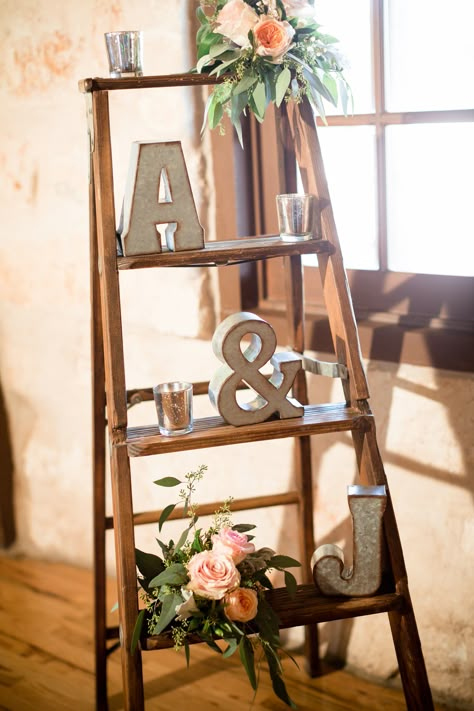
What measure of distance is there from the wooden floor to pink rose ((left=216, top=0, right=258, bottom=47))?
1.57m

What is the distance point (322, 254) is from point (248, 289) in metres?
0.69

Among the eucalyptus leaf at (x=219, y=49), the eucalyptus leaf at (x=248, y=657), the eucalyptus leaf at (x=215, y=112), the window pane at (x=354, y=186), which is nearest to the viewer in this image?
the eucalyptus leaf at (x=248, y=657)

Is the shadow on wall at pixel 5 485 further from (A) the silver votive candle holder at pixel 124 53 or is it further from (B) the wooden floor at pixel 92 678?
(A) the silver votive candle holder at pixel 124 53

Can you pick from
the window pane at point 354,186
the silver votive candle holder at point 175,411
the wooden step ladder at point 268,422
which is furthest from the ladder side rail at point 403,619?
the window pane at point 354,186

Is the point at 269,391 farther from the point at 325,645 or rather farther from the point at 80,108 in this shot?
the point at 80,108

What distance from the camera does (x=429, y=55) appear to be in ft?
7.15

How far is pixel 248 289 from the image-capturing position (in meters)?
2.51

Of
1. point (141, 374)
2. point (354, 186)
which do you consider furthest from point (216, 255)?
point (141, 374)

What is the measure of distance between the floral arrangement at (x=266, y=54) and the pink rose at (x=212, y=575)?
0.84 m

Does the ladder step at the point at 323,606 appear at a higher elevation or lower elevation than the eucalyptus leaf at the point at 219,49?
lower

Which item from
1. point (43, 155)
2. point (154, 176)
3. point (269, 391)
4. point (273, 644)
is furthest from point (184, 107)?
point (273, 644)

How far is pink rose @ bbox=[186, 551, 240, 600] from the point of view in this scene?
1659 mm

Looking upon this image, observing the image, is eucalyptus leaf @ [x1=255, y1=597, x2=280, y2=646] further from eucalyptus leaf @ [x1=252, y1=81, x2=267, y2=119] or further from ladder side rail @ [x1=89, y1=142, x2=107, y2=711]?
eucalyptus leaf @ [x1=252, y1=81, x2=267, y2=119]

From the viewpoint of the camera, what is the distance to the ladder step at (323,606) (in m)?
1.73
